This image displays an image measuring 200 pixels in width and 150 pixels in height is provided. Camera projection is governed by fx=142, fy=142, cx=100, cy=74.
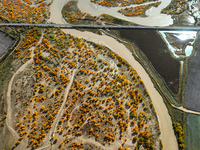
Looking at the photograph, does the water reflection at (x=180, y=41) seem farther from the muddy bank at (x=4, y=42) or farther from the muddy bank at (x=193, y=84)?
the muddy bank at (x=4, y=42)

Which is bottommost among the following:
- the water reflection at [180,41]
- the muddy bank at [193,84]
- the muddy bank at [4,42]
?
the muddy bank at [193,84]

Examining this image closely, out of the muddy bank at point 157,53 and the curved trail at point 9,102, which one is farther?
the muddy bank at point 157,53

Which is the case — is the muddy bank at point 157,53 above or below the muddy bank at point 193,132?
above

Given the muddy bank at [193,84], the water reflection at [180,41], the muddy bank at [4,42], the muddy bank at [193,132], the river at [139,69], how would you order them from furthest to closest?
the muddy bank at [4,42] < the water reflection at [180,41] < the muddy bank at [193,84] < the river at [139,69] < the muddy bank at [193,132]

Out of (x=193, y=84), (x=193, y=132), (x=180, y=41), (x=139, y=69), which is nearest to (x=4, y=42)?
(x=139, y=69)

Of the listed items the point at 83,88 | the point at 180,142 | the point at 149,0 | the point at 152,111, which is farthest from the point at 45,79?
the point at 149,0


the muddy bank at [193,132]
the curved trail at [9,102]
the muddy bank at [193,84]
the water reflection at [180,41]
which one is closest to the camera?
the muddy bank at [193,132]

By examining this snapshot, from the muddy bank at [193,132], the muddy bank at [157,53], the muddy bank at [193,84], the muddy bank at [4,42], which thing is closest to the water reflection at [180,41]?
the muddy bank at [157,53]
